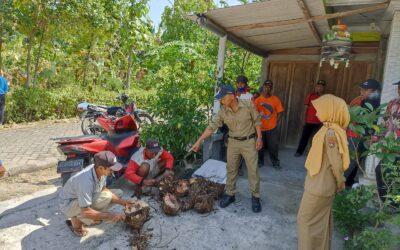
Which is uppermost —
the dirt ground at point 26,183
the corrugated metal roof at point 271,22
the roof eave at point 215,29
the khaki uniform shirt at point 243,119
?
the corrugated metal roof at point 271,22

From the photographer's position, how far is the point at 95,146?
168 inches

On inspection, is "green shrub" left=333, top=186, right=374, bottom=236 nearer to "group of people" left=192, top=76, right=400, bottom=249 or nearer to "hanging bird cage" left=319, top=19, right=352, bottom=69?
"group of people" left=192, top=76, right=400, bottom=249

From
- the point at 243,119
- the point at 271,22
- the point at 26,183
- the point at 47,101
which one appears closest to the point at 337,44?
the point at 271,22

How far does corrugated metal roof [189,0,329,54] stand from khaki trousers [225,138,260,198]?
1.72 m

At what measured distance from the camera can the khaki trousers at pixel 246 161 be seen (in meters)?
4.05

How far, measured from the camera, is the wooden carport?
4.18m

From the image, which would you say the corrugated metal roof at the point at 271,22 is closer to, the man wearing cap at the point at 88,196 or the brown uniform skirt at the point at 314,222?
the brown uniform skirt at the point at 314,222

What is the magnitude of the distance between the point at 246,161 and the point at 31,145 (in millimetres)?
5314

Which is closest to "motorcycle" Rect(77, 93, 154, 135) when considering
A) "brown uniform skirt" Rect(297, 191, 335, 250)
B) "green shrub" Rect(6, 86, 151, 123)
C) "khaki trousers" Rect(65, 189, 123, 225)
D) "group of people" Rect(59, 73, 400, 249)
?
"green shrub" Rect(6, 86, 151, 123)

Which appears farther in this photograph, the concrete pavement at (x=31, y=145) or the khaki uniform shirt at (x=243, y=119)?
the concrete pavement at (x=31, y=145)

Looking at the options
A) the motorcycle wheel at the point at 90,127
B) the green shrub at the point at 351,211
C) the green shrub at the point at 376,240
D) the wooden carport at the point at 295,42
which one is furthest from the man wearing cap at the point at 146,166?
the motorcycle wheel at the point at 90,127

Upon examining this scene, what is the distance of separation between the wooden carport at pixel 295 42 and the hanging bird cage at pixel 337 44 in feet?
0.76

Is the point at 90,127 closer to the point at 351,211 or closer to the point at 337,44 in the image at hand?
the point at 337,44

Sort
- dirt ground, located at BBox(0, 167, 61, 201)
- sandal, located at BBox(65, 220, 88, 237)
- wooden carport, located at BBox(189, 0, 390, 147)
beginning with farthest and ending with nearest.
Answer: dirt ground, located at BBox(0, 167, 61, 201) < wooden carport, located at BBox(189, 0, 390, 147) < sandal, located at BBox(65, 220, 88, 237)
